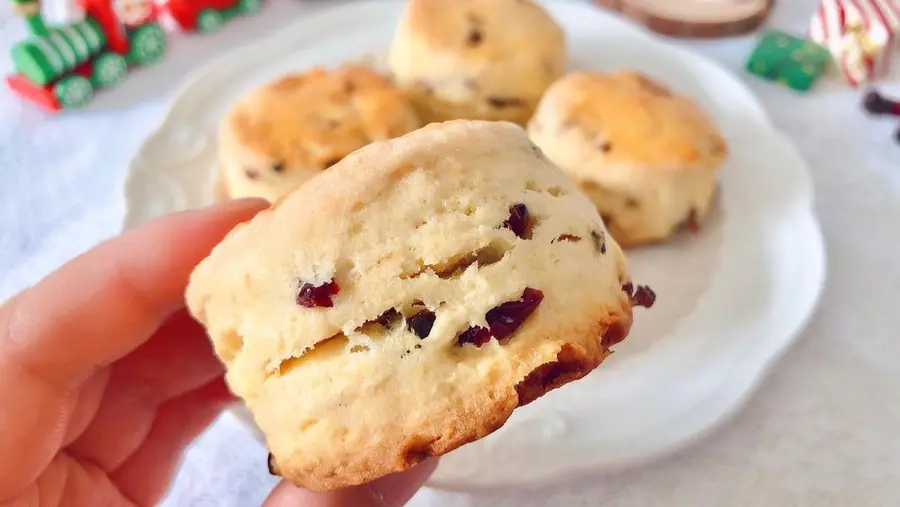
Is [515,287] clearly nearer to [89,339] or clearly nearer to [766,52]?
[89,339]

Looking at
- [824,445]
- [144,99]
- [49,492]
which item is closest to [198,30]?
[144,99]

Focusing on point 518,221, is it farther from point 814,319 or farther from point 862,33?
point 862,33

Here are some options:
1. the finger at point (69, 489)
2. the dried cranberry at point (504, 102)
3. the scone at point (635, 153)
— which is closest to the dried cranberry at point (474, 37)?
the dried cranberry at point (504, 102)

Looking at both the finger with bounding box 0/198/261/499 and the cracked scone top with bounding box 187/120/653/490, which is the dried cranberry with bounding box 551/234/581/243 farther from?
the finger with bounding box 0/198/261/499

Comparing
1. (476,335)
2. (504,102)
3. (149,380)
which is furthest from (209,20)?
(476,335)

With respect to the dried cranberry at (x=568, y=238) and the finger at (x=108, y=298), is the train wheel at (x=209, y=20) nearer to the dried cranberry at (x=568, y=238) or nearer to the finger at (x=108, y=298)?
the finger at (x=108, y=298)

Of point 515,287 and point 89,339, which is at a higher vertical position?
point 515,287
